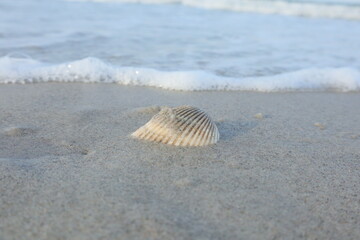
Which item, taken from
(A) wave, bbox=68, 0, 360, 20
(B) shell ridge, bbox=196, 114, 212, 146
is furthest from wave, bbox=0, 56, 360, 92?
(A) wave, bbox=68, 0, 360, 20

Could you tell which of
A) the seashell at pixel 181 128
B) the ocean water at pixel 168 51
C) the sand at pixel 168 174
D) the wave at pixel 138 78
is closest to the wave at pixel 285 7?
the ocean water at pixel 168 51

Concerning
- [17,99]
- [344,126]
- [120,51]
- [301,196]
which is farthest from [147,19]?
[301,196]

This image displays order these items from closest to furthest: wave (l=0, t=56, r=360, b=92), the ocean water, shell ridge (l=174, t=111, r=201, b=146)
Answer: shell ridge (l=174, t=111, r=201, b=146)
wave (l=0, t=56, r=360, b=92)
the ocean water

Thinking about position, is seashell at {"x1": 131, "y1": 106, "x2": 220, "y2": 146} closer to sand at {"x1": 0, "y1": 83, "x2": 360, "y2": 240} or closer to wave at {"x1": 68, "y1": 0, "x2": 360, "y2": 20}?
sand at {"x1": 0, "y1": 83, "x2": 360, "y2": 240}

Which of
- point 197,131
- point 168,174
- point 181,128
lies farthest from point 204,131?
point 168,174

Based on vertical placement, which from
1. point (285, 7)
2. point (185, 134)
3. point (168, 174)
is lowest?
point (168, 174)

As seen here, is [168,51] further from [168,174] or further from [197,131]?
[168,174]

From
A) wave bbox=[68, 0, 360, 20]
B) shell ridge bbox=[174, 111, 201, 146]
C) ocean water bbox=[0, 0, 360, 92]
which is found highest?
wave bbox=[68, 0, 360, 20]
